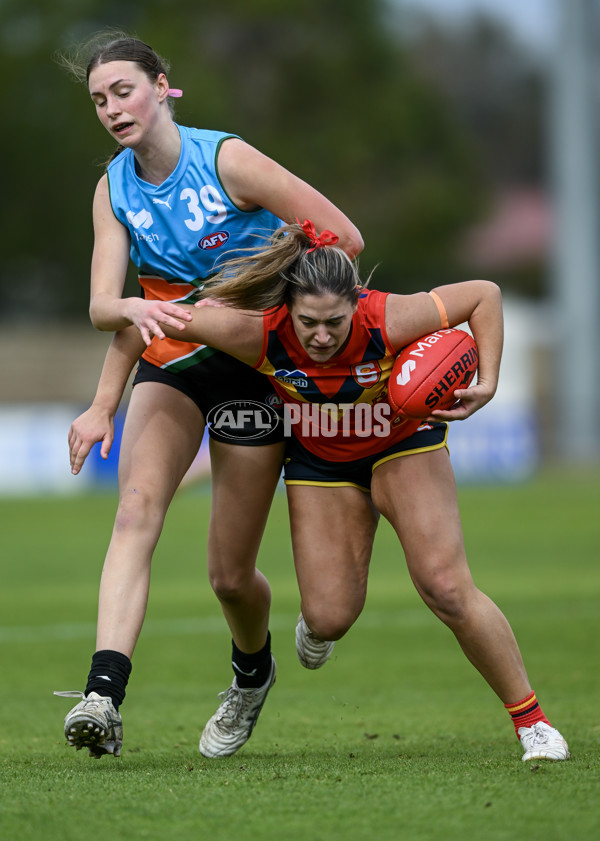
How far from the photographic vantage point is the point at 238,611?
213 inches

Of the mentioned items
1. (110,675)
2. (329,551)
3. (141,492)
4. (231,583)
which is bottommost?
(110,675)

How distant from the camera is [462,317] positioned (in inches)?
191

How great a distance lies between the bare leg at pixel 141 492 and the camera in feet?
15.4

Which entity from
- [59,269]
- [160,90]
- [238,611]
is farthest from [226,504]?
[59,269]

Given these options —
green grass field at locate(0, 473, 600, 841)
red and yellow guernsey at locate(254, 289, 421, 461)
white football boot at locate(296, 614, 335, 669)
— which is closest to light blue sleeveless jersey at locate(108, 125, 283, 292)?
red and yellow guernsey at locate(254, 289, 421, 461)

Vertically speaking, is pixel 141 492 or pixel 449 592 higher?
pixel 141 492

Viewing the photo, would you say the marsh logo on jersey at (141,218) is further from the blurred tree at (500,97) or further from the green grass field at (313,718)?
the blurred tree at (500,97)

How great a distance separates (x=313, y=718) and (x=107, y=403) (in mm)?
2048

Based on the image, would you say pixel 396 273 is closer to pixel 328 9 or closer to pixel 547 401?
pixel 328 9

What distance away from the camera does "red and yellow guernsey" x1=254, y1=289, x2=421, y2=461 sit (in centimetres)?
479

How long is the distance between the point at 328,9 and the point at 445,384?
44.9 metres

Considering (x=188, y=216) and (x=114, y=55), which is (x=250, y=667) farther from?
(x=114, y=55)

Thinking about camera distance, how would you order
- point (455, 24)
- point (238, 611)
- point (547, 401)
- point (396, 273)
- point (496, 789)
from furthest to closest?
point (455, 24) → point (396, 273) → point (547, 401) → point (238, 611) → point (496, 789)

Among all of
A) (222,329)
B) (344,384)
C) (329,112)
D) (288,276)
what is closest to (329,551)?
(344,384)
